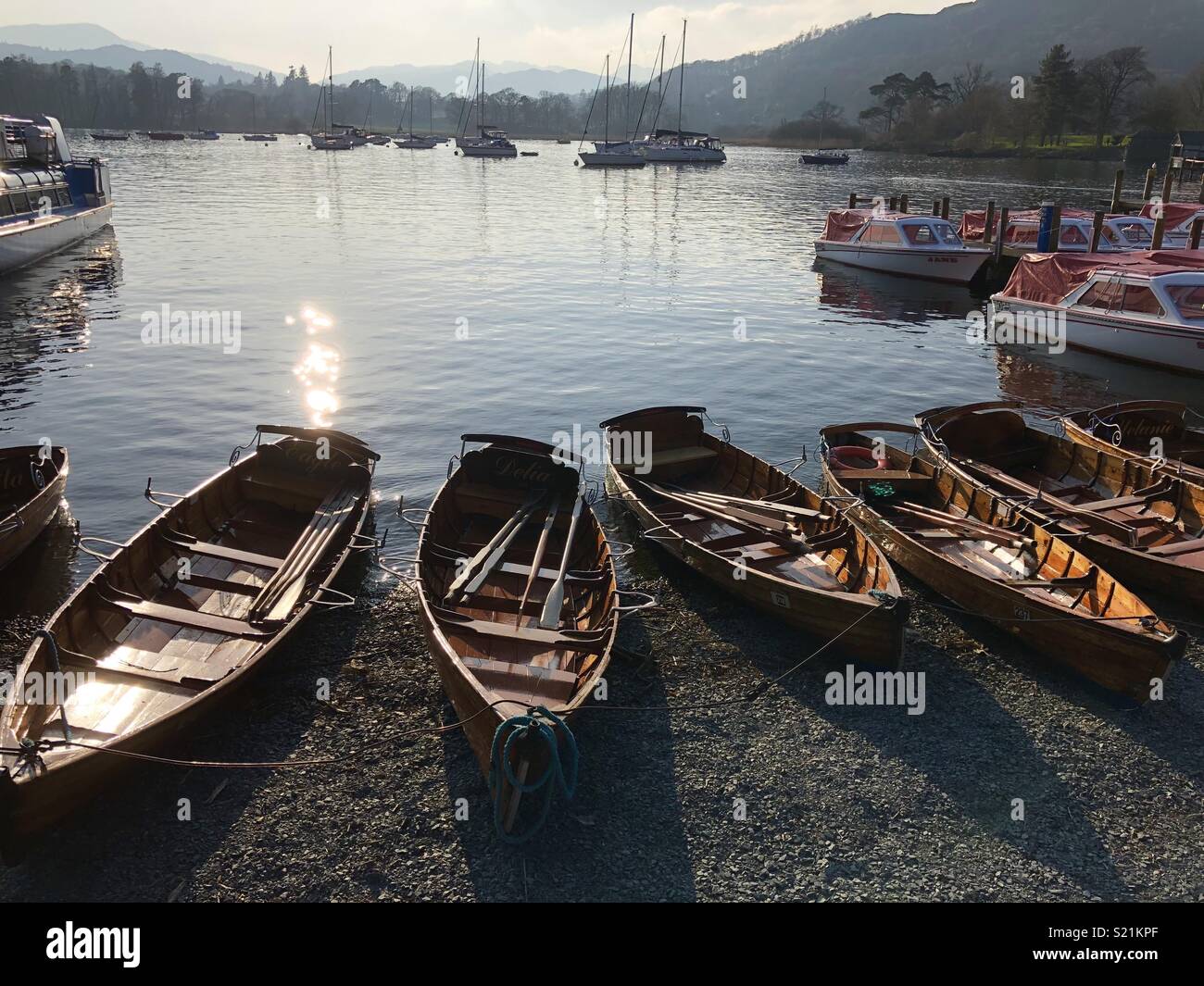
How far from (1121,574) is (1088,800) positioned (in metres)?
5.30

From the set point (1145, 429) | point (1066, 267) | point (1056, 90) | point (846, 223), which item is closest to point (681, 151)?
point (1056, 90)

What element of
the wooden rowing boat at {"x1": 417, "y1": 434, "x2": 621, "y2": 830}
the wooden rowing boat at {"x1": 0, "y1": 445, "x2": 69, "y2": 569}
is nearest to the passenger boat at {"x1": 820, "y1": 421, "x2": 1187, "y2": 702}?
the wooden rowing boat at {"x1": 417, "y1": 434, "x2": 621, "y2": 830}

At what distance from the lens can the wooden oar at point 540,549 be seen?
11789 millimetres

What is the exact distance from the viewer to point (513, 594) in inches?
503

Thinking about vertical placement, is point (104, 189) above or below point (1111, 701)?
above

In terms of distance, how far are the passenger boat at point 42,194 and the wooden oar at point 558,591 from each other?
3850cm

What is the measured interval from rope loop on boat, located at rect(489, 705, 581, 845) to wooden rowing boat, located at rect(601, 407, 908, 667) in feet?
14.8

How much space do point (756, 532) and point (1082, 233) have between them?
124ft

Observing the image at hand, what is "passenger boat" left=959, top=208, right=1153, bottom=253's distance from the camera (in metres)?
43.1

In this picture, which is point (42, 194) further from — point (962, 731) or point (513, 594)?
point (962, 731)

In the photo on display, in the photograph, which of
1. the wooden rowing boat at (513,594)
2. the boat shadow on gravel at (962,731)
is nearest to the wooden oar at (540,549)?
the wooden rowing boat at (513,594)

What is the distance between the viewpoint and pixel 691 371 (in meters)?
28.2
